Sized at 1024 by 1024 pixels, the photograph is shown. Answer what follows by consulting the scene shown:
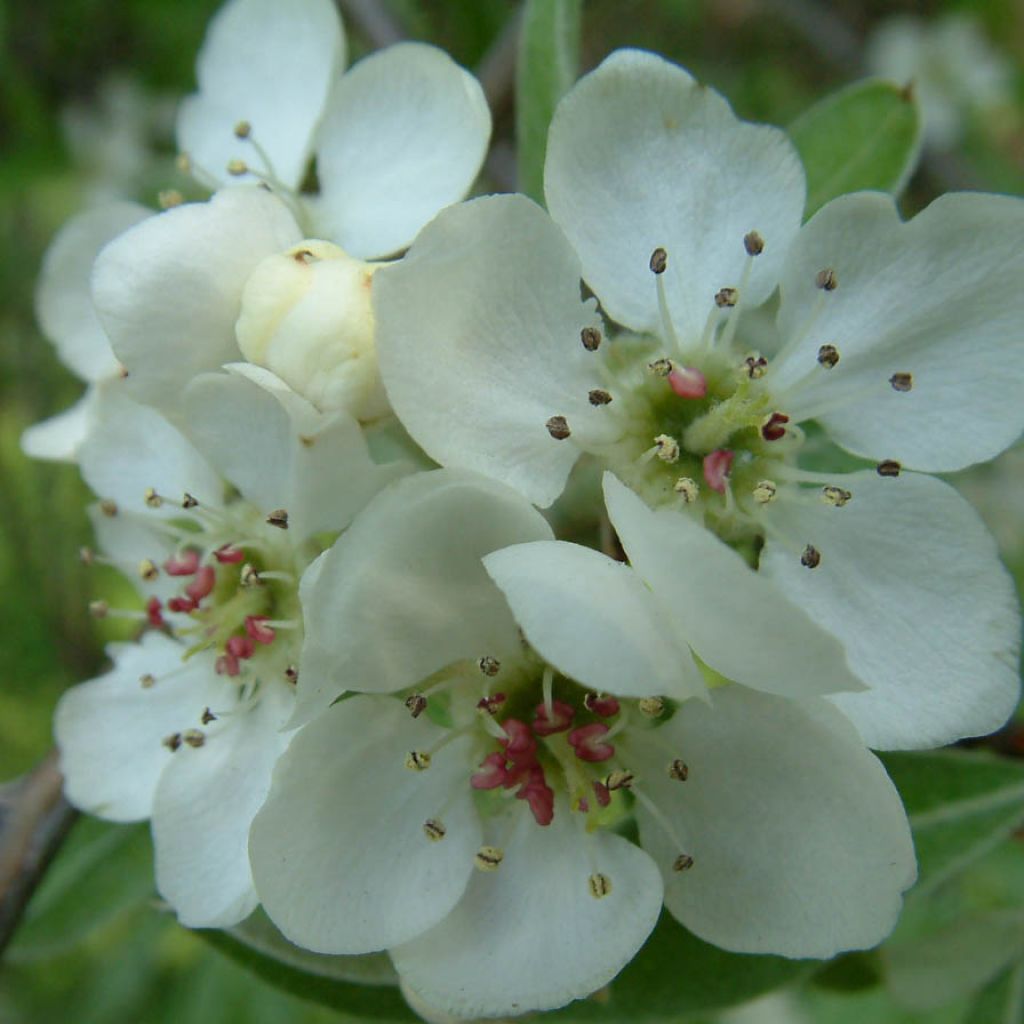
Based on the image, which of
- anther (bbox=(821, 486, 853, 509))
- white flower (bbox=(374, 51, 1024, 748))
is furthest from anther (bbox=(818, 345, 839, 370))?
anther (bbox=(821, 486, 853, 509))

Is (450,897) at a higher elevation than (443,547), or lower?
lower

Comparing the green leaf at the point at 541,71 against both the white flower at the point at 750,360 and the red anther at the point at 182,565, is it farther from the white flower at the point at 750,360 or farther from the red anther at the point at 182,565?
the red anther at the point at 182,565

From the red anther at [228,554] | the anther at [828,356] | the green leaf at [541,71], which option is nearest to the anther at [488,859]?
the red anther at [228,554]

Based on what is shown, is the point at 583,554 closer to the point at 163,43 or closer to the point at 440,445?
the point at 440,445

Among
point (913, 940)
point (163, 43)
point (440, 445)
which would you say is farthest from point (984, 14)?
point (440, 445)

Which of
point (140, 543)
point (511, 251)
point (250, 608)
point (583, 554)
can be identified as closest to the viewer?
point (583, 554)

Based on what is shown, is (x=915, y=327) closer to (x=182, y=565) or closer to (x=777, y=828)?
(x=777, y=828)

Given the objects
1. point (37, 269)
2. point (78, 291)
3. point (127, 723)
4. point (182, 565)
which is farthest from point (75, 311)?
point (37, 269)
